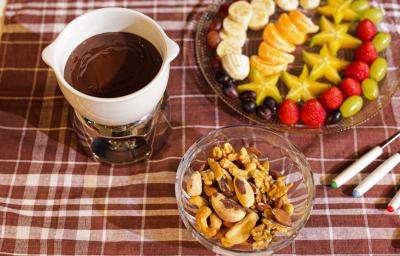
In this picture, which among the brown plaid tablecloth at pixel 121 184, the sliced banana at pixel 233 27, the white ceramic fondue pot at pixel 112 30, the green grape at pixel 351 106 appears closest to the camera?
the white ceramic fondue pot at pixel 112 30

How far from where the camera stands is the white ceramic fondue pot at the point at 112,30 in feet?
2.88

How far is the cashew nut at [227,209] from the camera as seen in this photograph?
884 millimetres

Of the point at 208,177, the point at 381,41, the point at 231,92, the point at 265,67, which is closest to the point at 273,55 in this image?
the point at 265,67

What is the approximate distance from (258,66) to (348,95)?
0.20 meters

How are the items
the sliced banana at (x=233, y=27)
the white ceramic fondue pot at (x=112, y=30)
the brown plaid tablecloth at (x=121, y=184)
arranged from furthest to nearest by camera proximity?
the sliced banana at (x=233, y=27)
the brown plaid tablecloth at (x=121, y=184)
the white ceramic fondue pot at (x=112, y=30)

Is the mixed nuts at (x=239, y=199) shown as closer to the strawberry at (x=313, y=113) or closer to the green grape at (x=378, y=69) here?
the strawberry at (x=313, y=113)

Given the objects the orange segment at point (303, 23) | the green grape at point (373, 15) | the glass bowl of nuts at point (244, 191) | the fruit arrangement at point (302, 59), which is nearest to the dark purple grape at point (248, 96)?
the fruit arrangement at point (302, 59)

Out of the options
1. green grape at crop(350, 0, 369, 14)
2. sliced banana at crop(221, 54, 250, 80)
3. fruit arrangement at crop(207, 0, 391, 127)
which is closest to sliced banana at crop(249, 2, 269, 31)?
fruit arrangement at crop(207, 0, 391, 127)

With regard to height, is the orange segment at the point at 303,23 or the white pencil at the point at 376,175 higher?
the orange segment at the point at 303,23

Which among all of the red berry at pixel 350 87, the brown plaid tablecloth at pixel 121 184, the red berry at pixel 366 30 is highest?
the red berry at pixel 366 30

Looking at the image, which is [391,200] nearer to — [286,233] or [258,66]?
[286,233]

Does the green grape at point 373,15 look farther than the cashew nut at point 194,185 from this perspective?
Yes

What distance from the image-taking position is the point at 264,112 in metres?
1.09

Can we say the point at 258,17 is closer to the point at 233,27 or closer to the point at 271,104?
the point at 233,27
